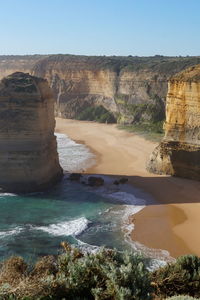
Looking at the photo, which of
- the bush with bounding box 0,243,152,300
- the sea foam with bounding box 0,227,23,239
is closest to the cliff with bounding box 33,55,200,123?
the sea foam with bounding box 0,227,23,239

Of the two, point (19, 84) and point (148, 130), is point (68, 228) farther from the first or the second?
point (148, 130)

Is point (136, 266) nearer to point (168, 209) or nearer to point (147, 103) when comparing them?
point (168, 209)

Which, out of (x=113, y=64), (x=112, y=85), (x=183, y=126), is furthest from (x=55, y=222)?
(x=113, y=64)

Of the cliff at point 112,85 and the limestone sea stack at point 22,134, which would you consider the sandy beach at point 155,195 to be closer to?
Answer: the limestone sea stack at point 22,134

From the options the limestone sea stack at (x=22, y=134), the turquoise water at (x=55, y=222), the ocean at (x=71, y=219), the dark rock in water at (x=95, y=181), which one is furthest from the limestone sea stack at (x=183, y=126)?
the limestone sea stack at (x=22, y=134)

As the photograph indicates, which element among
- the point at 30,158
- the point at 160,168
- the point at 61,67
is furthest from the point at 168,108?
the point at 61,67

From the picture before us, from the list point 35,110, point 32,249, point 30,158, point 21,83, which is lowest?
point 32,249
